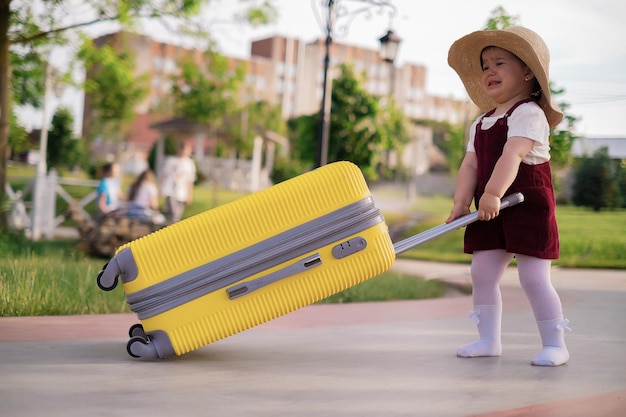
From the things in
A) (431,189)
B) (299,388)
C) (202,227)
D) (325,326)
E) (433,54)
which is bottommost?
(431,189)

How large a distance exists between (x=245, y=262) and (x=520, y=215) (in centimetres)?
118

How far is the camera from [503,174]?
3.51 metres

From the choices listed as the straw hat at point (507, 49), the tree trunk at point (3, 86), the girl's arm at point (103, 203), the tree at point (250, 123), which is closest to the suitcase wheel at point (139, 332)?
the straw hat at point (507, 49)

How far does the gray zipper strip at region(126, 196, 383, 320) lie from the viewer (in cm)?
336

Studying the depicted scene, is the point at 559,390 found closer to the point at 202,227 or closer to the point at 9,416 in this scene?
the point at 202,227

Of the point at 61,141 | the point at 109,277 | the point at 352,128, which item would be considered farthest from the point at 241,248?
the point at 61,141

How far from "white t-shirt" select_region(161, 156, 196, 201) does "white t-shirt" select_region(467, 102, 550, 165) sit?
7.93m

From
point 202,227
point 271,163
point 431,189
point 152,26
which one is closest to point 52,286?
point 202,227

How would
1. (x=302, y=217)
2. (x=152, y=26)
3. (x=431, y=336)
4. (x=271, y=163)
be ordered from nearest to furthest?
(x=302, y=217)
(x=431, y=336)
(x=152, y=26)
(x=271, y=163)

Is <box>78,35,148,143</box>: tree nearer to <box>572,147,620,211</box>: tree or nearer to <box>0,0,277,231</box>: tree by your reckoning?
<box>0,0,277,231</box>: tree

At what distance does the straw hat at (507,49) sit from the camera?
12.0 ft

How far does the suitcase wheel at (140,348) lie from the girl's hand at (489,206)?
1.47 m

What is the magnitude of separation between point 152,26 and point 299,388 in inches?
423

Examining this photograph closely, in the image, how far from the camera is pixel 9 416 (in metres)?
2.37
